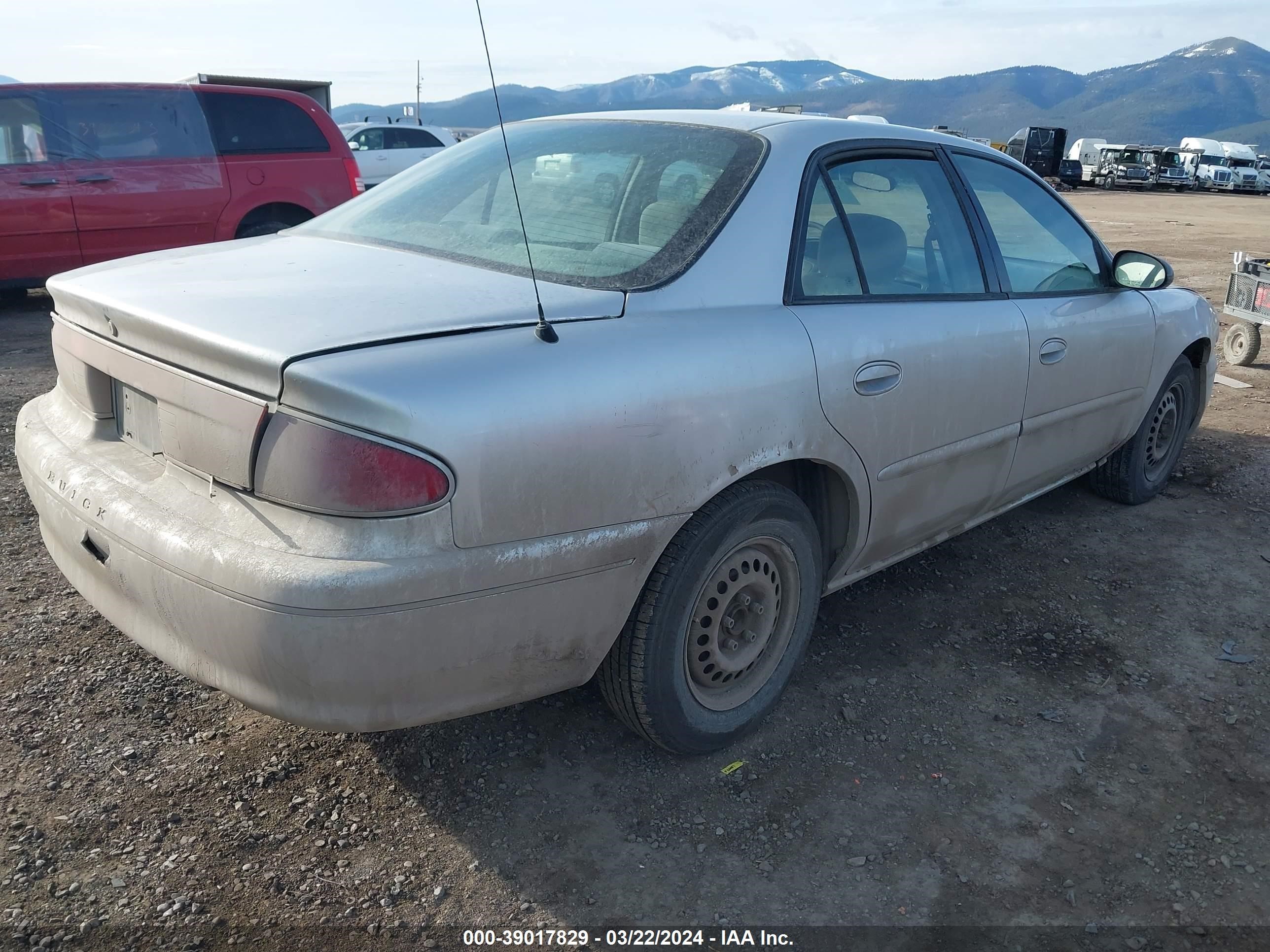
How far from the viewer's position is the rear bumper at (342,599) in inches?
73.3

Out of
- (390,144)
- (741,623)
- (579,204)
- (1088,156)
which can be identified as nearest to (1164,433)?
(741,623)

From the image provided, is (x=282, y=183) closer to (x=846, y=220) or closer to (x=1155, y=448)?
(x=846, y=220)

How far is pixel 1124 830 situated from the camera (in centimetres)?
243

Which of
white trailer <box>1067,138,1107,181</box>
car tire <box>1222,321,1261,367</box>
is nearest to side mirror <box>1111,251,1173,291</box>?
car tire <box>1222,321,1261,367</box>

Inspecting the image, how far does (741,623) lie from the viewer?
8.66 ft

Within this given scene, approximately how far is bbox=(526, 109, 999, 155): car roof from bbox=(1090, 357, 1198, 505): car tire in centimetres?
180

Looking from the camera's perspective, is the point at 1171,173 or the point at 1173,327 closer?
the point at 1173,327

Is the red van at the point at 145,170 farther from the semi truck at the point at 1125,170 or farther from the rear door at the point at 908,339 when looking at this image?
the semi truck at the point at 1125,170

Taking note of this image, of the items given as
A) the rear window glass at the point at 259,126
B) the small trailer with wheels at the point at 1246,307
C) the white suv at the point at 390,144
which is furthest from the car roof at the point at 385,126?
the small trailer with wheels at the point at 1246,307

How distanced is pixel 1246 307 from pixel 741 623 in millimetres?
6384

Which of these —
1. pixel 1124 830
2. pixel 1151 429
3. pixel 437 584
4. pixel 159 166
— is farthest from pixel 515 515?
pixel 159 166

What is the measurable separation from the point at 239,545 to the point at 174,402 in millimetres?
416

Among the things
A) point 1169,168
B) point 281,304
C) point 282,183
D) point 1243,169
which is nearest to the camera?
point 281,304

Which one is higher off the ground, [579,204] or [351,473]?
[579,204]
